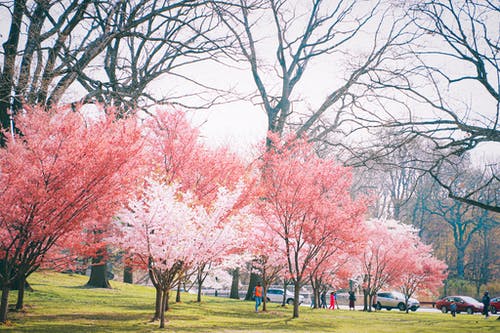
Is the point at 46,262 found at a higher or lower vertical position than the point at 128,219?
lower

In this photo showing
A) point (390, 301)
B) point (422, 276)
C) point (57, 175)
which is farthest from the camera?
point (390, 301)

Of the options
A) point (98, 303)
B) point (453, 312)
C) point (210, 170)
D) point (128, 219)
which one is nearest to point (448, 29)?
point (210, 170)

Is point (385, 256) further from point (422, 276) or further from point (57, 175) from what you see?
point (57, 175)

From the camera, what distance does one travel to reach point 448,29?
10.8m

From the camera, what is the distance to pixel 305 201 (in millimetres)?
15242

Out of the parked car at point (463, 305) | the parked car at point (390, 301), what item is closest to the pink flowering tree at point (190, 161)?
the parked car at point (390, 301)

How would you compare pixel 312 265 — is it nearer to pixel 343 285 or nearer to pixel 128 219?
pixel 343 285

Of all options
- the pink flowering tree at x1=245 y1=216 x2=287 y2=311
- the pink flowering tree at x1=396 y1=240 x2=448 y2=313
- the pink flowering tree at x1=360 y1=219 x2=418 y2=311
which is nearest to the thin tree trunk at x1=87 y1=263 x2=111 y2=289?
the pink flowering tree at x1=245 y1=216 x2=287 y2=311

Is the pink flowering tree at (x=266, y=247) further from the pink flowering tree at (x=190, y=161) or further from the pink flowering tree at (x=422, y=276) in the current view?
the pink flowering tree at (x=422, y=276)

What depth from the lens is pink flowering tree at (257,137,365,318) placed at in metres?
15.4

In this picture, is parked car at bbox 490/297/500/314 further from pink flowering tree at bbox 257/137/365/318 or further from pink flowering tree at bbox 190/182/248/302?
pink flowering tree at bbox 190/182/248/302

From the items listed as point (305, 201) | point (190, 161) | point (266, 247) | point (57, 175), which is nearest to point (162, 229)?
point (57, 175)

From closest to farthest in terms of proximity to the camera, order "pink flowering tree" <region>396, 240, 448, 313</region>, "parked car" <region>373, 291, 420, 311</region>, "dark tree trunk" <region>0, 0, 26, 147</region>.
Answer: "dark tree trunk" <region>0, 0, 26, 147</region> < "pink flowering tree" <region>396, 240, 448, 313</region> < "parked car" <region>373, 291, 420, 311</region>

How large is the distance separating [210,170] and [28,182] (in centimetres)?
609
